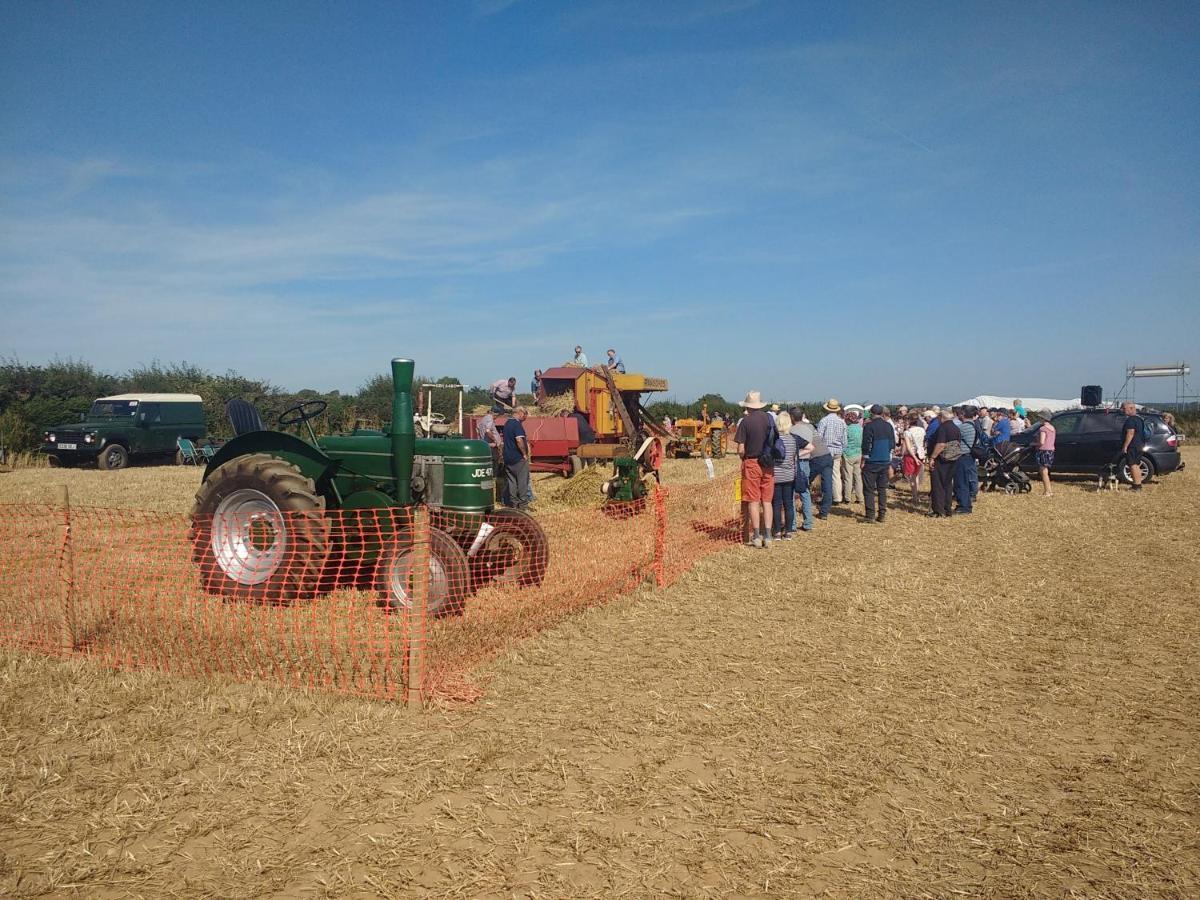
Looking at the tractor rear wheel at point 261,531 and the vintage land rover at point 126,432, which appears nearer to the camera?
the tractor rear wheel at point 261,531

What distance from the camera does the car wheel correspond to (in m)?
15.5

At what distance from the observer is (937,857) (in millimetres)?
3025

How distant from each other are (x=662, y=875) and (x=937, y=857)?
3.55ft

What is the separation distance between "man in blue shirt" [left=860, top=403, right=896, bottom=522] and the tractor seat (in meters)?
8.14

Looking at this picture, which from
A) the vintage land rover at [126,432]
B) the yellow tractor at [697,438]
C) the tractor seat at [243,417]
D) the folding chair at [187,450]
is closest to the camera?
the tractor seat at [243,417]

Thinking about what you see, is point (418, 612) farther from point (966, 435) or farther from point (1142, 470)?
point (1142, 470)

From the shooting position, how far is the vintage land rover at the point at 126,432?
19641 mm

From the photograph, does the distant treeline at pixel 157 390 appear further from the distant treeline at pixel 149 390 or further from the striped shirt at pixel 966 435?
the striped shirt at pixel 966 435

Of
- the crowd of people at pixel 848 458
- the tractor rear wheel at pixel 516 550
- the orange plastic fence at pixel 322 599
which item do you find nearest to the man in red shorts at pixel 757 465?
the crowd of people at pixel 848 458

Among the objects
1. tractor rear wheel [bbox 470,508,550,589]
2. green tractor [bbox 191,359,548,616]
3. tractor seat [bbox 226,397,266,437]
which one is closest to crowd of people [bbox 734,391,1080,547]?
tractor rear wheel [bbox 470,508,550,589]

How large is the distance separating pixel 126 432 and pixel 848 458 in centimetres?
1807

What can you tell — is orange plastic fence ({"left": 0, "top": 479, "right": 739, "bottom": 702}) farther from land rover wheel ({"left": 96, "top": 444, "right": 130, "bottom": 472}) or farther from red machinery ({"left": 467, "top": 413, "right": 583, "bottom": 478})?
land rover wheel ({"left": 96, "top": 444, "right": 130, "bottom": 472})

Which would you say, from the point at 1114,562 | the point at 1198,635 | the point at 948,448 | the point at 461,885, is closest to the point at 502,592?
the point at 461,885

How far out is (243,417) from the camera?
23.8 feet
